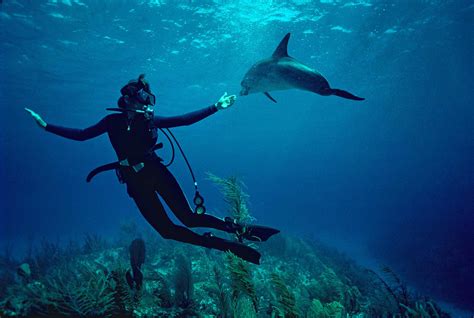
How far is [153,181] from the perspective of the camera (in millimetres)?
4926

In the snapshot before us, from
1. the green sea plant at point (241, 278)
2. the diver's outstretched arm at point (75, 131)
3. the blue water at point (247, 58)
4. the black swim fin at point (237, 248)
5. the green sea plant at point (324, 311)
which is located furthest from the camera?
the blue water at point (247, 58)

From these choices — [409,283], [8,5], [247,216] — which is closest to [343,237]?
[409,283]

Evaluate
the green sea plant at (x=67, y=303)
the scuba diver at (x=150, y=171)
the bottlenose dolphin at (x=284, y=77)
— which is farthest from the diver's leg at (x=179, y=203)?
the bottlenose dolphin at (x=284, y=77)

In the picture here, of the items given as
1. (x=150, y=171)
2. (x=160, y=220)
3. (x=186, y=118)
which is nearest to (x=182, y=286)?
(x=160, y=220)

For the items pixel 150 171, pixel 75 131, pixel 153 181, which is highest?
pixel 75 131

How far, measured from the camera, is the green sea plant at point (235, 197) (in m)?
5.14

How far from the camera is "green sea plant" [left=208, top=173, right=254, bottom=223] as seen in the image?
514cm

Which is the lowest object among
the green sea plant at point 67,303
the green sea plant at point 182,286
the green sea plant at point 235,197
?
the green sea plant at point 67,303

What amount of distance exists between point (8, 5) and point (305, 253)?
67.8ft

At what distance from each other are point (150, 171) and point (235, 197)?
61.9 inches

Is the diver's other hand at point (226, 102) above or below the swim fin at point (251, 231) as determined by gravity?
above

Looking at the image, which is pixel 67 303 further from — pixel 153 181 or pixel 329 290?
pixel 329 290

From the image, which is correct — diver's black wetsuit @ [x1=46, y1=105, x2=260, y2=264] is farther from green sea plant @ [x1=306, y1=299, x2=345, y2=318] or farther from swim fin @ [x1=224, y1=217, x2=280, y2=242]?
green sea plant @ [x1=306, y1=299, x2=345, y2=318]

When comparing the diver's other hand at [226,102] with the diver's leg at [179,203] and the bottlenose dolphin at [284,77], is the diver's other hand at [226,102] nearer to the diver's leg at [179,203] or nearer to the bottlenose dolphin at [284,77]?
the bottlenose dolphin at [284,77]
